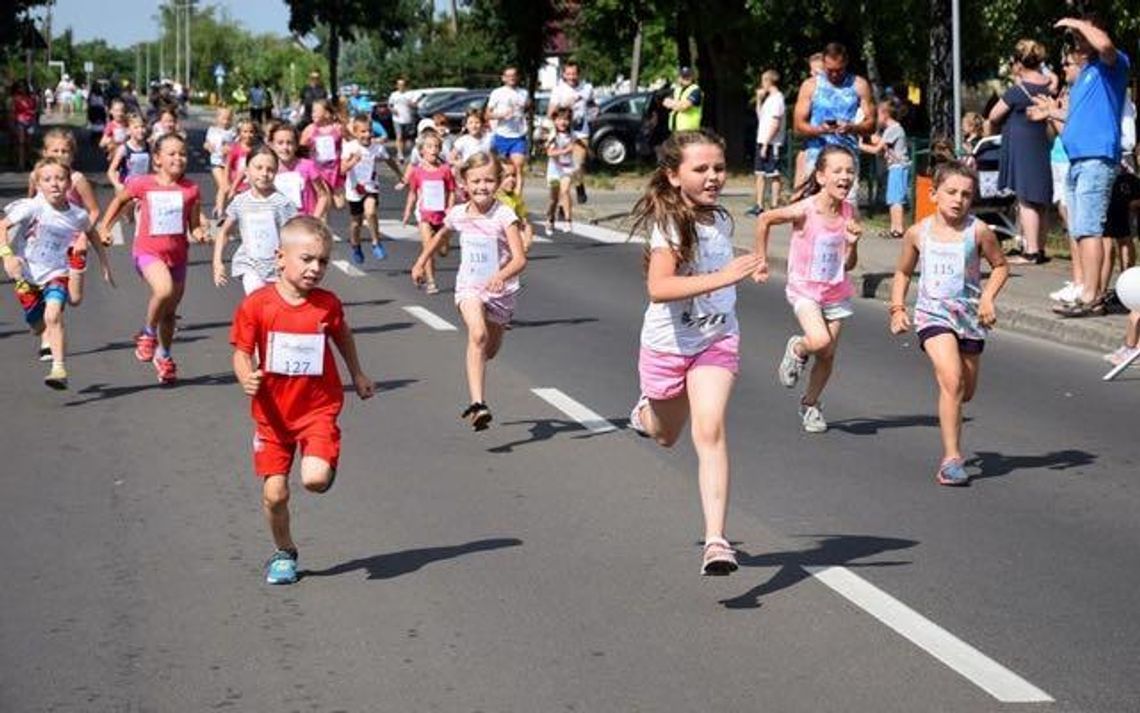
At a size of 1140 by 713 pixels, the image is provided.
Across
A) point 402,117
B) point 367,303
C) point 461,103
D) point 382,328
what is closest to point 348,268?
point 367,303

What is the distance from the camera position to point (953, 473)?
10.2m

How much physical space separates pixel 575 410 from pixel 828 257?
1669mm

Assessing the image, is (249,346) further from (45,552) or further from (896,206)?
(896,206)

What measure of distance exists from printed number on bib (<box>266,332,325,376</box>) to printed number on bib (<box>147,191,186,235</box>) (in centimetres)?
643

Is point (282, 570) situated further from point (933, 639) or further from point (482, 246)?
point (482, 246)

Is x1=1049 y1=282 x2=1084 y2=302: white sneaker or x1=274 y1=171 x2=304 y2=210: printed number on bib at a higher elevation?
x1=274 y1=171 x2=304 y2=210: printed number on bib

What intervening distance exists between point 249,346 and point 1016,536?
3.03 m

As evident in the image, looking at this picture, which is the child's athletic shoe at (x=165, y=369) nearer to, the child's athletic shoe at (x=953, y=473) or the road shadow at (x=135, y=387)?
the road shadow at (x=135, y=387)

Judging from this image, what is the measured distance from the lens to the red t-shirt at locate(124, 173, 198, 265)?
47.2 ft

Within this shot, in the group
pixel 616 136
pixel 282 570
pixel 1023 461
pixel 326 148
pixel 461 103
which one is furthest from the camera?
pixel 461 103

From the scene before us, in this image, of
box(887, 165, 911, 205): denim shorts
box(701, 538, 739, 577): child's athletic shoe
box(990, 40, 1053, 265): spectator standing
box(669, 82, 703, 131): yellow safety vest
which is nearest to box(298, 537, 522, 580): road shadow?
box(701, 538, 739, 577): child's athletic shoe

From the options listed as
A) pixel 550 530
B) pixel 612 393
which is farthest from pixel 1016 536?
pixel 612 393

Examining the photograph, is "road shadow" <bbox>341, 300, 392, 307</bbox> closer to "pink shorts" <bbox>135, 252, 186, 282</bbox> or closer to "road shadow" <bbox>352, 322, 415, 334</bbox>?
"road shadow" <bbox>352, 322, 415, 334</bbox>

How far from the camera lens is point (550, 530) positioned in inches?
358
